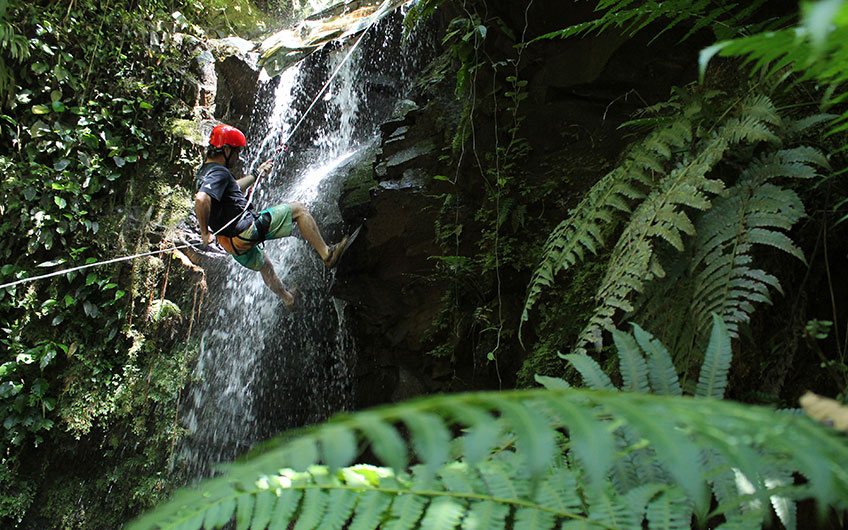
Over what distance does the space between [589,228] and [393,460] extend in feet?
4.73

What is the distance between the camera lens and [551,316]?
9.11ft

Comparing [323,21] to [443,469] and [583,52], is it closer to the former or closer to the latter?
[583,52]

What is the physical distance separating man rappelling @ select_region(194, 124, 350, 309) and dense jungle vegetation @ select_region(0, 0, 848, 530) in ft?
4.44

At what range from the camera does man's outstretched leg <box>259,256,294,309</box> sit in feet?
16.2

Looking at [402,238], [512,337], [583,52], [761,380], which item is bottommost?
[761,380]

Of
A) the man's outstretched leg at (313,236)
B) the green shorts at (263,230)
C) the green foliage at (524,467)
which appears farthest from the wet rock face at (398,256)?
the green foliage at (524,467)

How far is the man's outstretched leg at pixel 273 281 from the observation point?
494 cm

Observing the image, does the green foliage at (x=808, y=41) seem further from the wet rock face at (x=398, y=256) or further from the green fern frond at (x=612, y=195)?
the wet rock face at (x=398, y=256)

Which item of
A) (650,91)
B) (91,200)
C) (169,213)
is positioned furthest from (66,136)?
(650,91)

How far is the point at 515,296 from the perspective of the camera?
11.3ft

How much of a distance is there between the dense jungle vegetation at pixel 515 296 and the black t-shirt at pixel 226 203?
1.58m

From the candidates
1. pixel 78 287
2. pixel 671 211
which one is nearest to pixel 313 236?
pixel 78 287

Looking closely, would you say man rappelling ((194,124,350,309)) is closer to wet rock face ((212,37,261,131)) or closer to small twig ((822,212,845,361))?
wet rock face ((212,37,261,131))

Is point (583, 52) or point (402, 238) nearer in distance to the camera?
point (583, 52)
